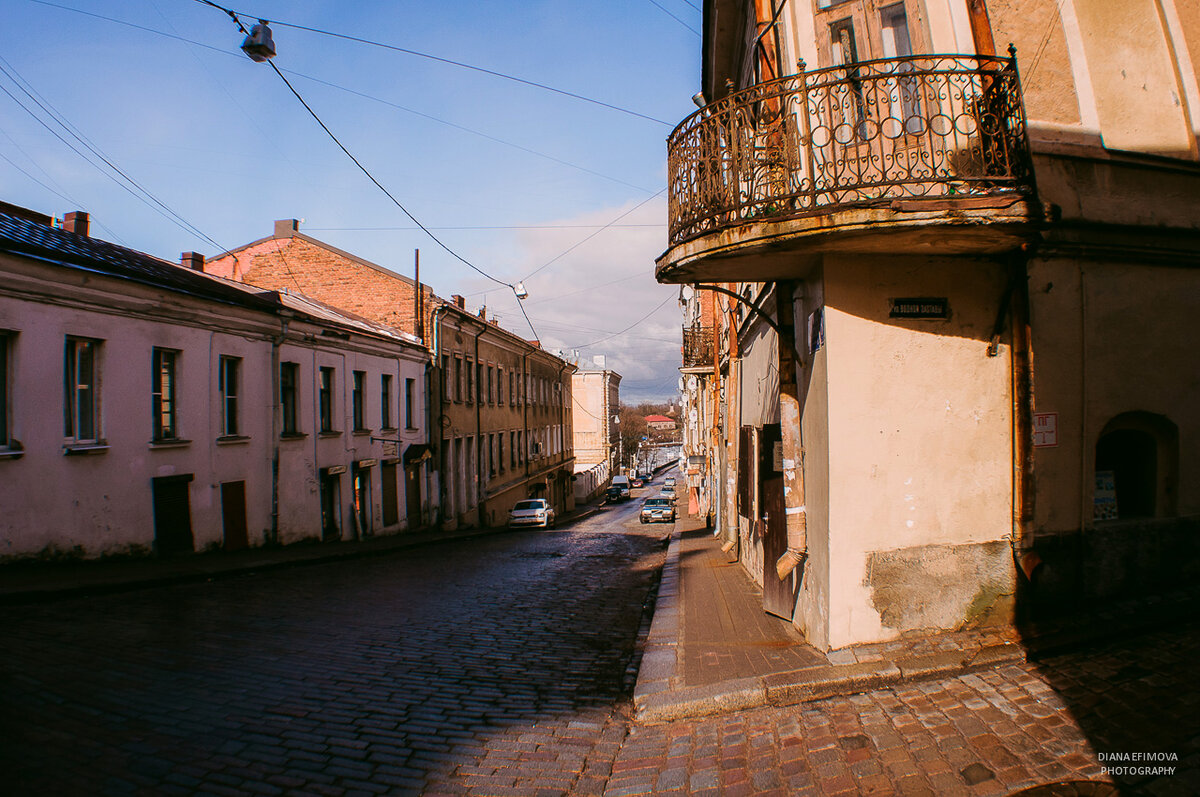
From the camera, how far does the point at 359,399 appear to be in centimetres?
2050

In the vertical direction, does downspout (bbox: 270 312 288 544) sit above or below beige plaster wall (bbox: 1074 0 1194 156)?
below

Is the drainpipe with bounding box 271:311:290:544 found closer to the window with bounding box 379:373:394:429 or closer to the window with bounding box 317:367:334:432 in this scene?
the window with bounding box 317:367:334:432

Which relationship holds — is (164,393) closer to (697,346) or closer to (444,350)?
(444,350)

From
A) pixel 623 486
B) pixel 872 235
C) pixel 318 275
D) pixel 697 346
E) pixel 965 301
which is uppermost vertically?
pixel 318 275

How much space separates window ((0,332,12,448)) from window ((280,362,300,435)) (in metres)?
6.66

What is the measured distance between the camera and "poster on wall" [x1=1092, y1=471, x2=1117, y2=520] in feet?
20.4

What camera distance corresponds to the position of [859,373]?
5.69 metres

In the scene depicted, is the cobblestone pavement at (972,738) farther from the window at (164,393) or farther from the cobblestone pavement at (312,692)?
the window at (164,393)

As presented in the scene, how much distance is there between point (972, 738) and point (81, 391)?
1350cm

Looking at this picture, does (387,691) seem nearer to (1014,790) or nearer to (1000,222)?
(1014,790)

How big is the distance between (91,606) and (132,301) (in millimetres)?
6285

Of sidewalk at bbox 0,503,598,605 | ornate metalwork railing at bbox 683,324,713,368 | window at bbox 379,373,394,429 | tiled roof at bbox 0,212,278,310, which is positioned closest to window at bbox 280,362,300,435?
tiled roof at bbox 0,212,278,310

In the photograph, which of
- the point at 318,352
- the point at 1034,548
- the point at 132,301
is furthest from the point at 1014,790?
the point at 318,352

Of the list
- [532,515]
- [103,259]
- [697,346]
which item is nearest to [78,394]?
[103,259]
